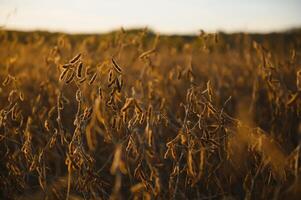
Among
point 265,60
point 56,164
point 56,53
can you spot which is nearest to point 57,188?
point 56,164

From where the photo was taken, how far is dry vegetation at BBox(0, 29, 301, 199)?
142 cm

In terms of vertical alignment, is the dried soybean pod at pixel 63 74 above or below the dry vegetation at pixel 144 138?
above

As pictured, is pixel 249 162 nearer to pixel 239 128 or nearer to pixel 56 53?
pixel 239 128

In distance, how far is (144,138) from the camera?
6.98ft

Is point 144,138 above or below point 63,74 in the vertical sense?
below

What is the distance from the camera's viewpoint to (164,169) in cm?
222

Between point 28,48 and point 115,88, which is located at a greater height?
point 28,48

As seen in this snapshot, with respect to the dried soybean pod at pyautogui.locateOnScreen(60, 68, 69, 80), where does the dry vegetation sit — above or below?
below

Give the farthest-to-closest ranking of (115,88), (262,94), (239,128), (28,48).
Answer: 1. (28,48)
2. (262,94)
3. (239,128)
4. (115,88)

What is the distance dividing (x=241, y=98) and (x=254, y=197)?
1779 mm

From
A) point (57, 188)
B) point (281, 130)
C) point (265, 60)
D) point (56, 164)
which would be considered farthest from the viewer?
point (281, 130)

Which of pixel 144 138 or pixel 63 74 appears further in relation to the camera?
pixel 144 138

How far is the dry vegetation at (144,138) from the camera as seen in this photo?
142 cm

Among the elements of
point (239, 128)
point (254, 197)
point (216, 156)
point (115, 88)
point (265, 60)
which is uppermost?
point (265, 60)
